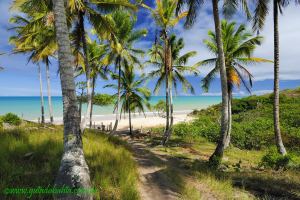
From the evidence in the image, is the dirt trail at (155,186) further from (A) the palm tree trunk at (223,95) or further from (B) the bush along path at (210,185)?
(A) the palm tree trunk at (223,95)

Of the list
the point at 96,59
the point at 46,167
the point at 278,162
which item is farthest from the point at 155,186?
the point at 96,59

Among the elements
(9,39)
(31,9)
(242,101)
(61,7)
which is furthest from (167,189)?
(242,101)

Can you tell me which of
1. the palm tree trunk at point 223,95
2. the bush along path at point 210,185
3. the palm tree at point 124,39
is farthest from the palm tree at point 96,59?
the bush along path at point 210,185

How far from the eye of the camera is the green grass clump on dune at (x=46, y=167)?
5.54m

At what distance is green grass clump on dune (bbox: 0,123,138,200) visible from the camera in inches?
218

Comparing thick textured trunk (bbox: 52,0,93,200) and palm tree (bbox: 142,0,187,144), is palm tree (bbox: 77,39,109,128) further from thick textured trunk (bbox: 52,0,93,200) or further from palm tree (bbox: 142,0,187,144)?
thick textured trunk (bbox: 52,0,93,200)

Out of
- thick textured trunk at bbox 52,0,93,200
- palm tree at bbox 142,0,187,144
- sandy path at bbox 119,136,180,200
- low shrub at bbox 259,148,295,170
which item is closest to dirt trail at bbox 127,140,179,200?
sandy path at bbox 119,136,180,200

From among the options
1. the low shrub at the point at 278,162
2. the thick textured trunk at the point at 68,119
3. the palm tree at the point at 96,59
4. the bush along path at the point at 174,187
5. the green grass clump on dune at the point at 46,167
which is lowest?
the low shrub at the point at 278,162

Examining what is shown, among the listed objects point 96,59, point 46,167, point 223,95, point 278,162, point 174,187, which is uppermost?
point 96,59

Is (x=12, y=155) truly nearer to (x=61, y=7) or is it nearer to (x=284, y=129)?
(x=61, y=7)

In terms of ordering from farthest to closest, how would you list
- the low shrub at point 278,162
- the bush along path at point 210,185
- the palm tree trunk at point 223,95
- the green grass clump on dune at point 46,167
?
the palm tree trunk at point 223,95, the low shrub at point 278,162, the bush along path at point 210,185, the green grass clump on dune at point 46,167

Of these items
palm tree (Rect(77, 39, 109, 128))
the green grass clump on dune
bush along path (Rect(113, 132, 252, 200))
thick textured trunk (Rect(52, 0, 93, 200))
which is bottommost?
bush along path (Rect(113, 132, 252, 200))

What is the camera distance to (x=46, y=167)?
6.27 m

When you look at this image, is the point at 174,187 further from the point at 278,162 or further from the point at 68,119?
the point at 278,162
